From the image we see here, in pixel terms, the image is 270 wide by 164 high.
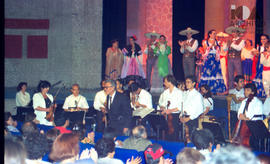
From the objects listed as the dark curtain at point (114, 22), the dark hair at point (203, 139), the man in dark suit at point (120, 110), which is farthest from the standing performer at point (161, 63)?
the dark hair at point (203, 139)

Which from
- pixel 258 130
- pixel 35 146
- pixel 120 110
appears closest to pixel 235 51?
pixel 120 110

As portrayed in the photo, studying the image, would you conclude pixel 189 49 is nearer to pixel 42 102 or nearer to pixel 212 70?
pixel 212 70

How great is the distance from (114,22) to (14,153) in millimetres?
10526

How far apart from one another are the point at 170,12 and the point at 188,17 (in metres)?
0.75

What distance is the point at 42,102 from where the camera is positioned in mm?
7312

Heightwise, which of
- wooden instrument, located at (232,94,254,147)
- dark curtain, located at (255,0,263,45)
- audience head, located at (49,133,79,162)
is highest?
dark curtain, located at (255,0,263,45)

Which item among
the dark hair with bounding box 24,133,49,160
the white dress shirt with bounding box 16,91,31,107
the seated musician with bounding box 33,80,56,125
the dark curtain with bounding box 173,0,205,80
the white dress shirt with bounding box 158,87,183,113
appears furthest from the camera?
the dark curtain with bounding box 173,0,205,80

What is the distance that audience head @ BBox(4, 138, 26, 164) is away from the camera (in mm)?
2201

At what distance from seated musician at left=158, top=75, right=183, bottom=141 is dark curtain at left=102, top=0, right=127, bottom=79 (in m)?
5.54

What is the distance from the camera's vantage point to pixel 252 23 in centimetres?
1134

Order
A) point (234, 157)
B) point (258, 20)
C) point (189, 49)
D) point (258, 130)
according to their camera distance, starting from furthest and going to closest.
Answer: point (258, 20) < point (189, 49) < point (258, 130) < point (234, 157)

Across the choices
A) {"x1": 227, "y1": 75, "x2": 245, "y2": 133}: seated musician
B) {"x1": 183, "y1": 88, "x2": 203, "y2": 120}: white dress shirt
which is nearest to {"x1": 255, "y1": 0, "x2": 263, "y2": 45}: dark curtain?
A: {"x1": 227, "y1": 75, "x2": 245, "y2": 133}: seated musician

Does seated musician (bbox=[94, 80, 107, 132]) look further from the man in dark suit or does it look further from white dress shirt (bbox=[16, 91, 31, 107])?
white dress shirt (bbox=[16, 91, 31, 107])
